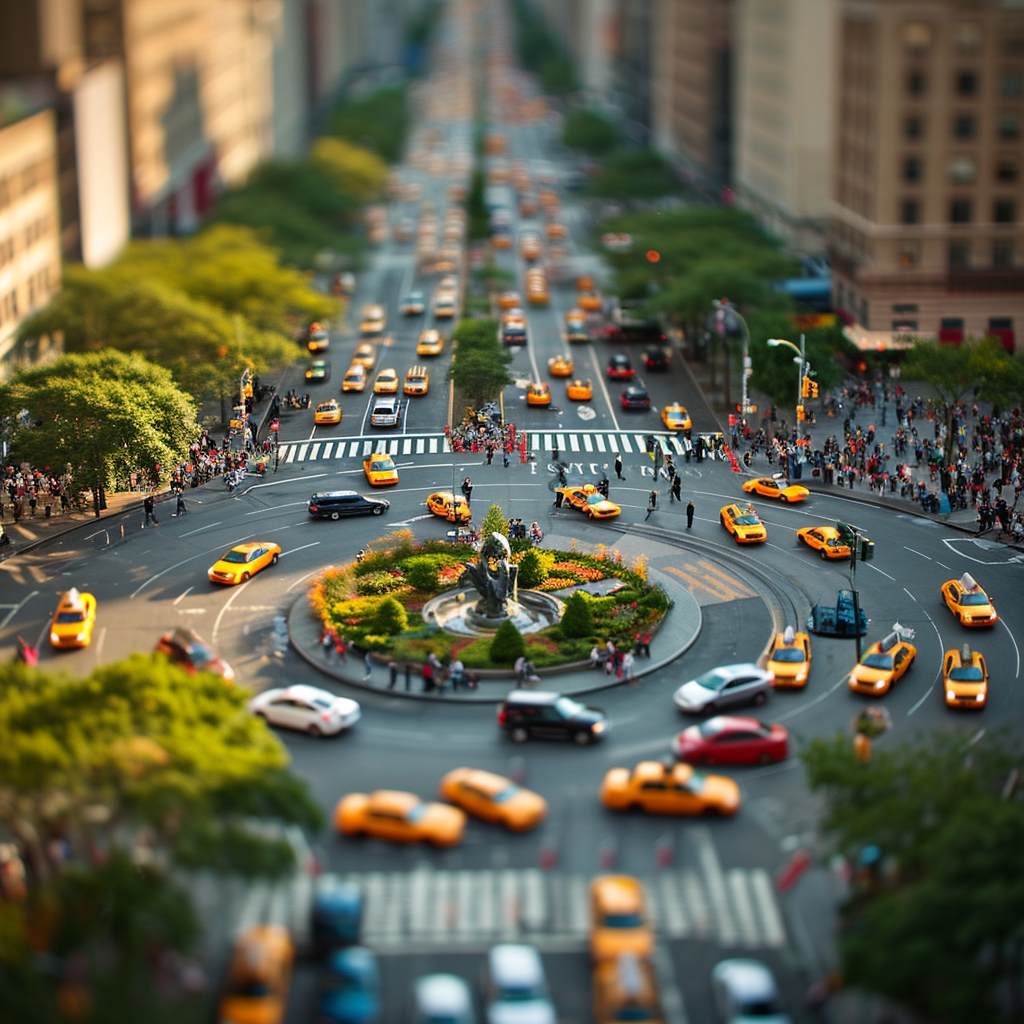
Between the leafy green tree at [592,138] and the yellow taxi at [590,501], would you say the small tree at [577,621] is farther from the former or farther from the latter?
the leafy green tree at [592,138]

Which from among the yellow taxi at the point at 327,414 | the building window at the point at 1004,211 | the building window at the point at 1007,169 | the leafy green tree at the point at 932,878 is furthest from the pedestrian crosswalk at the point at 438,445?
the leafy green tree at the point at 932,878

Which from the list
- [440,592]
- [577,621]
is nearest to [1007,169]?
[440,592]

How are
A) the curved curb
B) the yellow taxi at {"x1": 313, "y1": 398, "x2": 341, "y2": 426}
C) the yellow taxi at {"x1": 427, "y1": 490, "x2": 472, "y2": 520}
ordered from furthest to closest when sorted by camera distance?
the yellow taxi at {"x1": 313, "y1": 398, "x2": 341, "y2": 426} < the yellow taxi at {"x1": 427, "y1": 490, "x2": 472, "y2": 520} < the curved curb

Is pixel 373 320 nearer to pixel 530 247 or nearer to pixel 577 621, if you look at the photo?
pixel 530 247

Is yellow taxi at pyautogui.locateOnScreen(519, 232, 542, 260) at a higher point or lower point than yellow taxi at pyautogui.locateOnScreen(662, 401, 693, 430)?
higher

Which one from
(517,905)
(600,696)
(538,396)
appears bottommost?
(600,696)

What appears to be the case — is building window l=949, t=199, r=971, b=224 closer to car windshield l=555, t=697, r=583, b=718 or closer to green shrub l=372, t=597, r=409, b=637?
green shrub l=372, t=597, r=409, b=637

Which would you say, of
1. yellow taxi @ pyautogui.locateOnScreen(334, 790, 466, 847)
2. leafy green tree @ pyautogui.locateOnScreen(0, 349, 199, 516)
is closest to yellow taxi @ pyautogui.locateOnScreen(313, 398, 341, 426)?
leafy green tree @ pyautogui.locateOnScreen(0, 349, 199, 516)

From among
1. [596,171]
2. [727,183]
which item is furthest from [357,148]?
[727,183]
